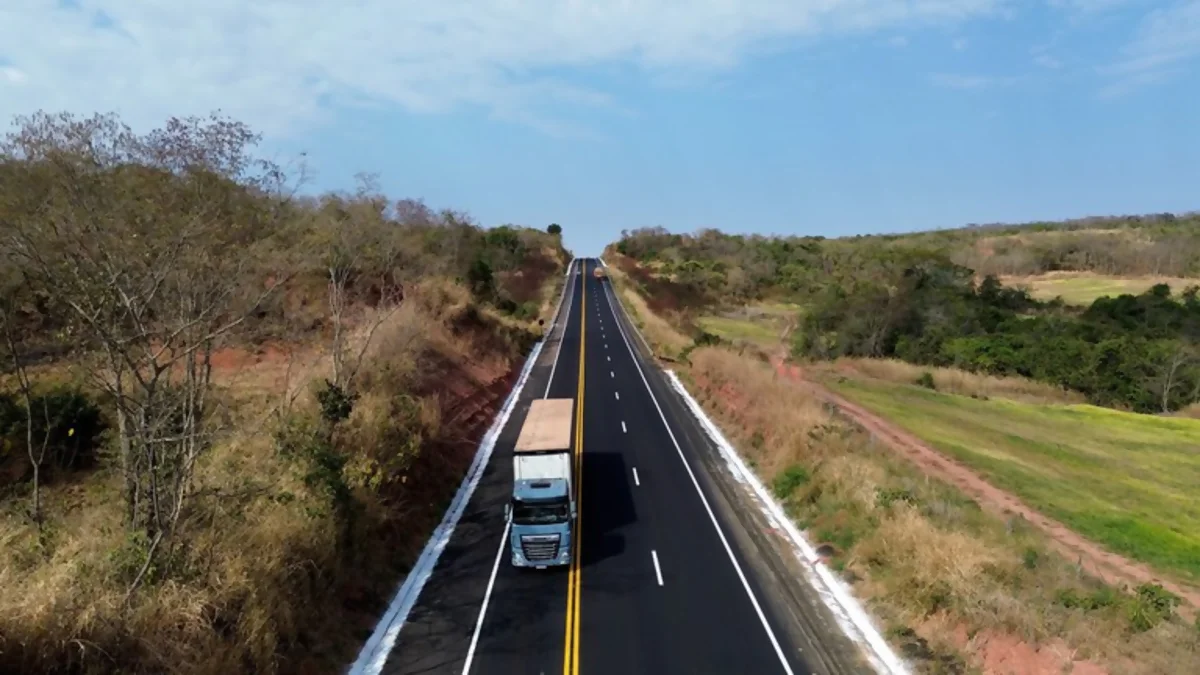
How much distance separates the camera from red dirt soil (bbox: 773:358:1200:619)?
798 inches

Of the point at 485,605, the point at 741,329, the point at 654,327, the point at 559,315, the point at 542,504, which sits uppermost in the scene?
the point at 559,315

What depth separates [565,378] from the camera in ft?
155

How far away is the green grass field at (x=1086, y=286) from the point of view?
312 ft

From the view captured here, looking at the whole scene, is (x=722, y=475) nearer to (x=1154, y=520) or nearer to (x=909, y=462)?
(x=909, y=462)

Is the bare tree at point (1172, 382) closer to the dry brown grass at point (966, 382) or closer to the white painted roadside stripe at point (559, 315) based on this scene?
the dry brown grass at point (966, 382)

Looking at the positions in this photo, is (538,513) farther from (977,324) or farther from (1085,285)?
(1085,285)

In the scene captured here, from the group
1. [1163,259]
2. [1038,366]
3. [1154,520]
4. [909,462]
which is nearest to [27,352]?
[909,462]

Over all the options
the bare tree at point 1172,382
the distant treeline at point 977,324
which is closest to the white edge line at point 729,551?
the distant treeline at point 977,324

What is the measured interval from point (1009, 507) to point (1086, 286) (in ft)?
327

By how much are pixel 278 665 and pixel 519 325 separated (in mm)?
50096

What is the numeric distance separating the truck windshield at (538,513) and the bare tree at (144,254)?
25.6 feet

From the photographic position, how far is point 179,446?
1609 cm

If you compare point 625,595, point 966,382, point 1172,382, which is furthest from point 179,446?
point 1172,382

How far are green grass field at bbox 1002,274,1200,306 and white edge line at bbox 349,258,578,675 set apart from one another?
8433 centimetres
